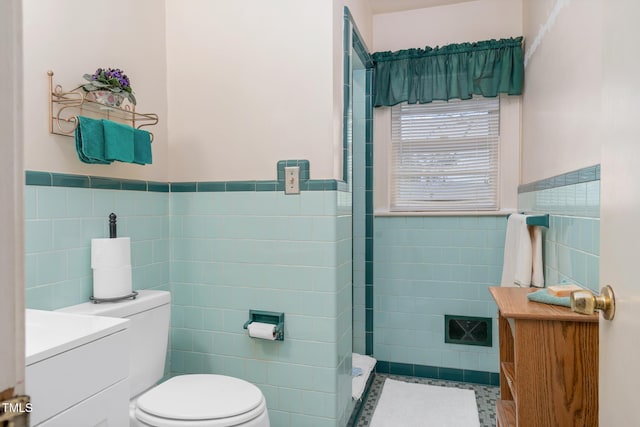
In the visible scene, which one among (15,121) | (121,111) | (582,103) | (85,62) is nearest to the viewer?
(15,121)

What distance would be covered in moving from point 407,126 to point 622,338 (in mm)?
2272

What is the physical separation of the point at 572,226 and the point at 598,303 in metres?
0.83

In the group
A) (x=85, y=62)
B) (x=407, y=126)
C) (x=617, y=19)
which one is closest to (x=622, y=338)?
(x=617, y=19)

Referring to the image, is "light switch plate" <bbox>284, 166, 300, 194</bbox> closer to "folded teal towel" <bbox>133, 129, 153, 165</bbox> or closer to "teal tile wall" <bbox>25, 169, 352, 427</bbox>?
"teal tile wall" <bbox>25, 169, 352, 427</bbox>

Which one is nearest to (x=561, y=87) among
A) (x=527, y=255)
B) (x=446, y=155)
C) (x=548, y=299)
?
(x=527, y=255)

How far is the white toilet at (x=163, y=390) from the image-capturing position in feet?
4.53

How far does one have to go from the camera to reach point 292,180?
1.89 meters

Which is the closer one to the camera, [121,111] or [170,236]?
[121,111]

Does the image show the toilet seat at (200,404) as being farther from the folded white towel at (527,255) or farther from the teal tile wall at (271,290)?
the folded white towel at (527,255)

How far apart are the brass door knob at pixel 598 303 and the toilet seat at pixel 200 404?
1.08 m

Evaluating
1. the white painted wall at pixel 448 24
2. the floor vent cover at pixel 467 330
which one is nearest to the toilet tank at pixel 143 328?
the floor vent cover at pixel 467 330

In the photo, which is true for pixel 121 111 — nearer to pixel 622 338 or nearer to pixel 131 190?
pixel 131 190

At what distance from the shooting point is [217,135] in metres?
2.02

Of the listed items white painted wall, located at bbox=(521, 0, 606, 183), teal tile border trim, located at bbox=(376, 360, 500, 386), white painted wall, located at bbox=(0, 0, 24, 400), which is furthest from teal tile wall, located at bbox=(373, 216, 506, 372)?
white painted wall, located at bbox=(0, 0, 24, 400)
